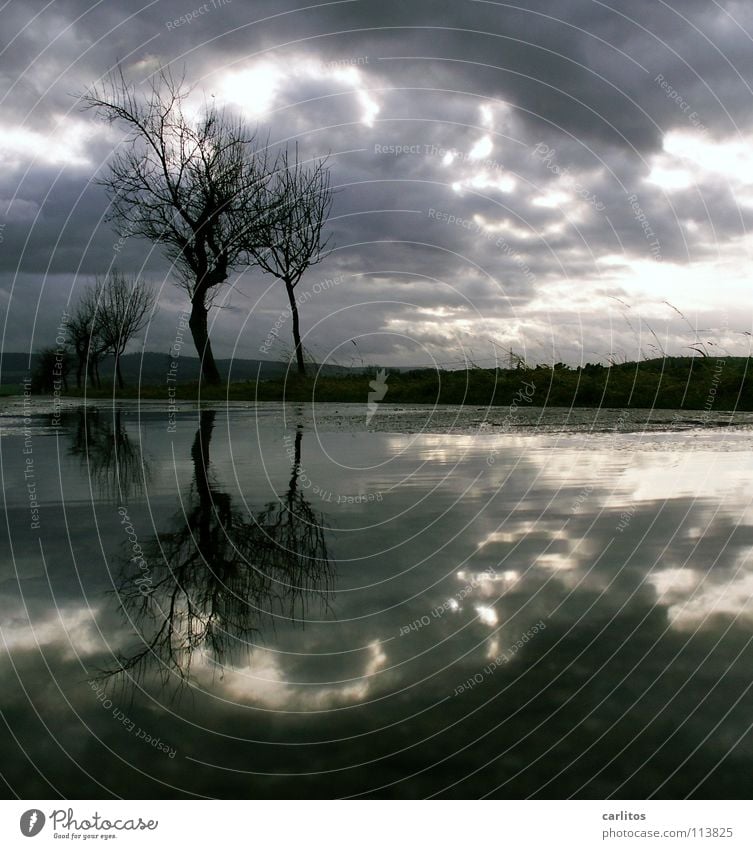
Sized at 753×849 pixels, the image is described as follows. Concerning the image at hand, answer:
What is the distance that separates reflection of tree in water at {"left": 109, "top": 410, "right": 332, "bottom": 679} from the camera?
3748 millimetres

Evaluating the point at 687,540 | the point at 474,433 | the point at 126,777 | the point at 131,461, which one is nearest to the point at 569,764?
the point at 126,777

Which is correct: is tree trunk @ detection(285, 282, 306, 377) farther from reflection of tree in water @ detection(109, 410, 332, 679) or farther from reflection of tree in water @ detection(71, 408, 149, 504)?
reflection of tree in water @ detection(109, 410, 332, 679)

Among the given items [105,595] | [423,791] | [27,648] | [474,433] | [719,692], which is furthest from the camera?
[474,433]

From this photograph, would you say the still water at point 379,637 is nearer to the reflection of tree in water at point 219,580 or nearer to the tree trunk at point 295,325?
the reflection of tree in water at point 219,580

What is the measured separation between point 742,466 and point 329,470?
4.76m

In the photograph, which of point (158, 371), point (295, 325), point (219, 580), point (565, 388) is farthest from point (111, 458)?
point (158, 371)

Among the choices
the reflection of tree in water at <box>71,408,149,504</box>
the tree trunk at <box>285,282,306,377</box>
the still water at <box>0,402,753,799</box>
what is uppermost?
the tree trunk at <box>285,282,306,377</box>

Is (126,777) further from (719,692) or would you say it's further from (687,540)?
(687,540)

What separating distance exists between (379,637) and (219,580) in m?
1.33

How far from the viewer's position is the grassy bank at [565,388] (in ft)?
64.7

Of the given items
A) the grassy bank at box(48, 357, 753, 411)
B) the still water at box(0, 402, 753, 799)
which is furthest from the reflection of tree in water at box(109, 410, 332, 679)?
the grassy bank at box(48, 357, 753, 411)

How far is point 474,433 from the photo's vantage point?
13.0 metres

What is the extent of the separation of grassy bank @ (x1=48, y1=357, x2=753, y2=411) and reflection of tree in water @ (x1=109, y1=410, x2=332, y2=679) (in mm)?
14623

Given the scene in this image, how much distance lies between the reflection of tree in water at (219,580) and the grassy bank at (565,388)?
14623 millimetres
